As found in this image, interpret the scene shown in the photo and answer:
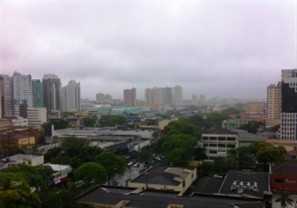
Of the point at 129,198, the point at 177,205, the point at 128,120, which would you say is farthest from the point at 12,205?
the point at 128,120

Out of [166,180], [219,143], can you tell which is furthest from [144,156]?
[166,180]

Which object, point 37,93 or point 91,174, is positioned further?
point 37,93

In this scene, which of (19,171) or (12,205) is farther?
(19,171)

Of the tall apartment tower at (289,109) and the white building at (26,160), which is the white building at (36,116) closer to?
the white building at (26,160)

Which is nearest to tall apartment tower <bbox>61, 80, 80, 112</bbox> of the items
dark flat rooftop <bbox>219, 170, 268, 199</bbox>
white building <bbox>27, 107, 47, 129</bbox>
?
white building <bbox>27, 107, 47, 129</bbox>

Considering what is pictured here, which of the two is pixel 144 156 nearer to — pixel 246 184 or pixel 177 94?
pixel 246 184

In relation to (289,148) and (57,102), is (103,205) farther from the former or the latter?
(57,102)
